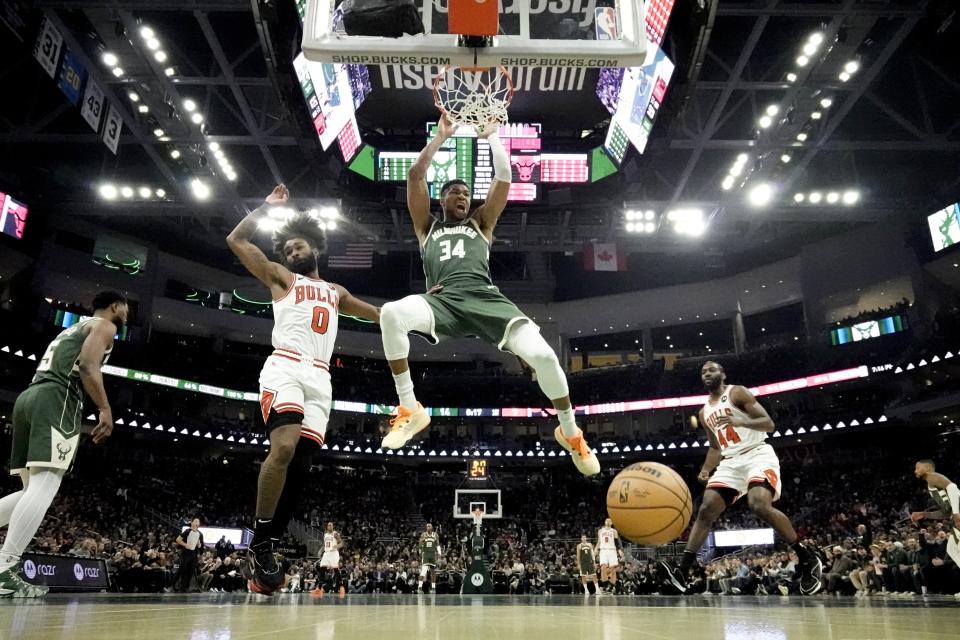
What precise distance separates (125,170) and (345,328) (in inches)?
621

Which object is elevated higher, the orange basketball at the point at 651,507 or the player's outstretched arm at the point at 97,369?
the player's outstretched arm at the point at 97,369

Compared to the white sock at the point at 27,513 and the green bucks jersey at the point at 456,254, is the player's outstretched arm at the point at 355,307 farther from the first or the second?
the white sock at the point at 27,513

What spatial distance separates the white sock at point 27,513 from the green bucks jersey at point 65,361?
2.08ft

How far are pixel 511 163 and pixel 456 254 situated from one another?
11.1 m

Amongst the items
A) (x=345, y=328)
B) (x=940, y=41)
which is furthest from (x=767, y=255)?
(x=345, y=328)

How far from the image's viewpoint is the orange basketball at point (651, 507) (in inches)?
Answer: 250

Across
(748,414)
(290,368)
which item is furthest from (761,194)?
(290,368)

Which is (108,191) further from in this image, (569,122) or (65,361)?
(65,361)

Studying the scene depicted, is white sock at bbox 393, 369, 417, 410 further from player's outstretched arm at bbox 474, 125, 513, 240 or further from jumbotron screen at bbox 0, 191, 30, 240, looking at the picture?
jumbotron screen at bbox 0, 191, 30, 240

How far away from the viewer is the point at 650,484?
21.3 ft

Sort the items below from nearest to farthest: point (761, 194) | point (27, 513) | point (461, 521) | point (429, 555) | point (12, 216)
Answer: point (27, 513), point (429, 555), point (761, 194), point (12, 216), point (461, 521)

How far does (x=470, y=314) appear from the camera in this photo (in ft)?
14.5

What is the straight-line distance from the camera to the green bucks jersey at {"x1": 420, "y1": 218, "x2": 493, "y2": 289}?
4.69 meters

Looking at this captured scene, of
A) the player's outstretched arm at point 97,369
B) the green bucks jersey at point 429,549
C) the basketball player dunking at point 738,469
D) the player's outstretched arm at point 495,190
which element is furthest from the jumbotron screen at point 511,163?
the player's outstretched arm at point 97,369
